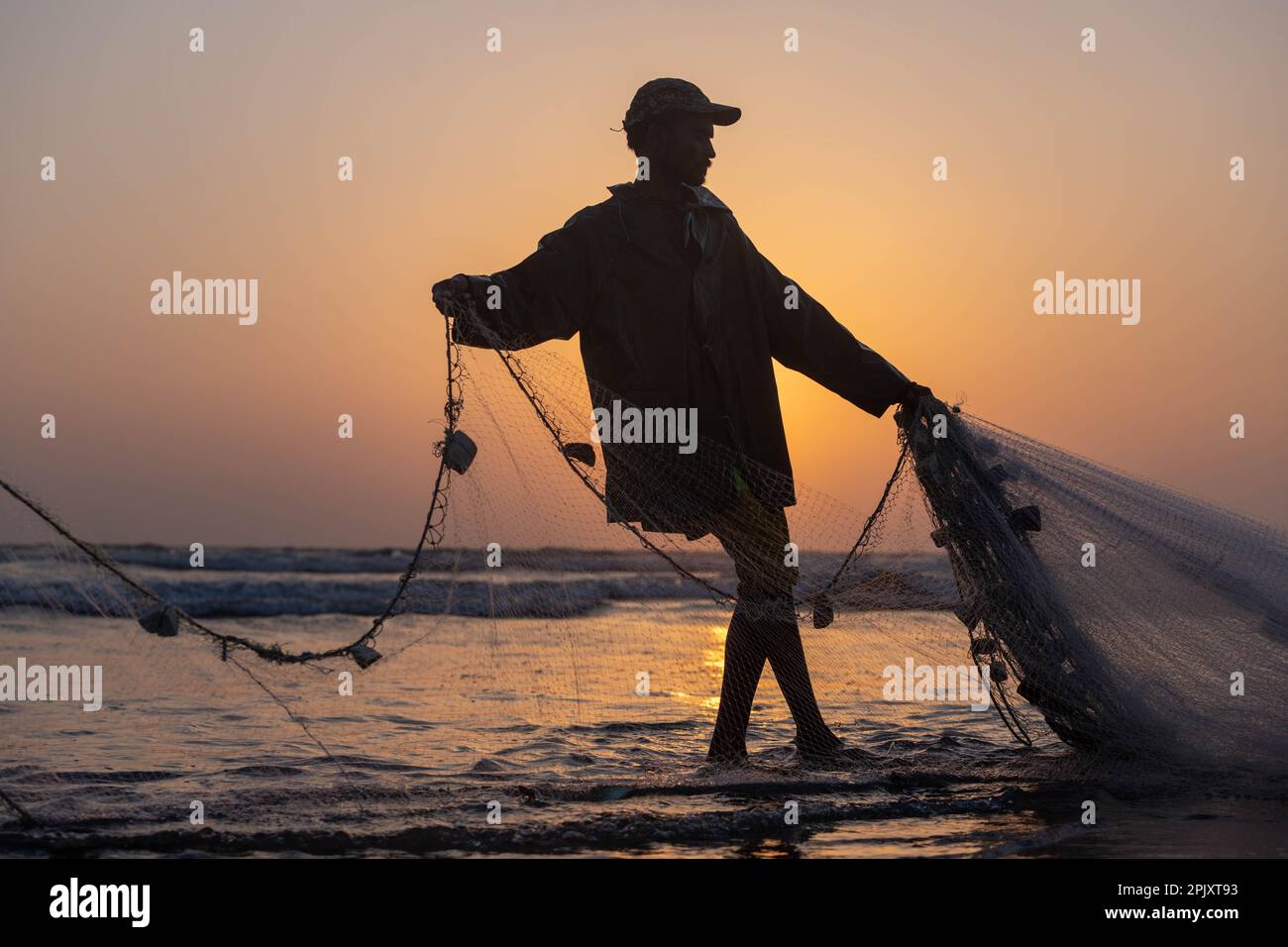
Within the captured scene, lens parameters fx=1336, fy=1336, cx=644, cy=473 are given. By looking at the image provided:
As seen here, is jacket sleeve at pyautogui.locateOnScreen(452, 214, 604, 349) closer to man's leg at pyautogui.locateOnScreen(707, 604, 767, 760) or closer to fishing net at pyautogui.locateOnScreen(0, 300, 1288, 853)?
fishing net at pyautogui.locateOnScreen(0, 300, 1288, 853)

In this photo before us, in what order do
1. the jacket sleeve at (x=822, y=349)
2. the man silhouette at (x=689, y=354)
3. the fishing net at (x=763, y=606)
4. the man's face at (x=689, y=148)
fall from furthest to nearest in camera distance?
the jacket sleeve at (x=822, y=349)
the man's face at (x=689, y=148)
the man silhouette at (x=689, y=354)
the fishing net at (x=763, y=606)

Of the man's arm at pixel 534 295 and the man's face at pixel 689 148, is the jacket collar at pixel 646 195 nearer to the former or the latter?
the man's face at pixel 689 148

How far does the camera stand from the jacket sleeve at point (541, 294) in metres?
4.80

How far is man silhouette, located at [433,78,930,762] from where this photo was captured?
5035mm

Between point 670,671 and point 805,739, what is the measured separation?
7.87 feet

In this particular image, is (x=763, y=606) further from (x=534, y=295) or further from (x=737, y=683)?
(x=534, y=295)

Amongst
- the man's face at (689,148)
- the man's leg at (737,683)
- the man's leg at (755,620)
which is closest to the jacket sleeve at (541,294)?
the man's face at (689,148)

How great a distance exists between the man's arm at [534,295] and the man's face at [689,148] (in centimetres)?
45

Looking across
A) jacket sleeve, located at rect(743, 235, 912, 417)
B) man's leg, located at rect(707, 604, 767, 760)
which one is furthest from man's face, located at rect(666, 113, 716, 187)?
man's leg, located at rect(707, 604, 767, 760)

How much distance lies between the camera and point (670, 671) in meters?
7.65

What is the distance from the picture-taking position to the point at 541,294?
4949 mm

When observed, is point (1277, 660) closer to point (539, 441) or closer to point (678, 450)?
point (678, 450)
